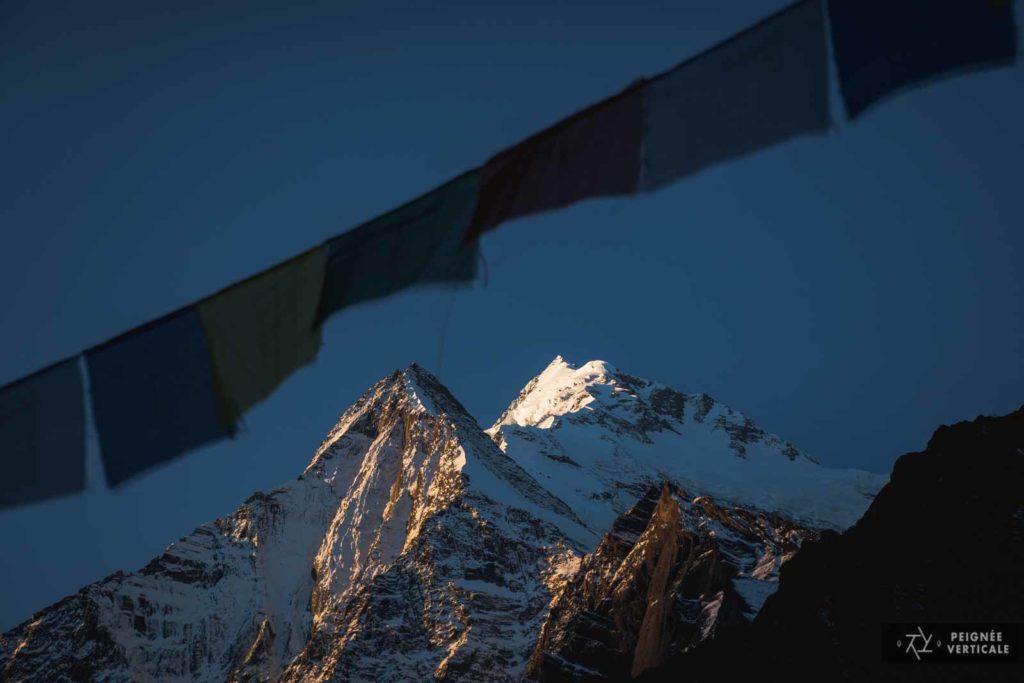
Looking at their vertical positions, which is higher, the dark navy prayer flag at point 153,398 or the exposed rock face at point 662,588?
the exposed rock face at point 662,588

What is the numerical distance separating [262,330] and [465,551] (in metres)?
104

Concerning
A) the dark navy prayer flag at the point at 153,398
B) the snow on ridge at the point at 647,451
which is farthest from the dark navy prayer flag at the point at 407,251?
the snow on ridge at the point at 647,451

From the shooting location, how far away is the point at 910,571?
125 feet

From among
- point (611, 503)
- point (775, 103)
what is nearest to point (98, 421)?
point (775, 103)

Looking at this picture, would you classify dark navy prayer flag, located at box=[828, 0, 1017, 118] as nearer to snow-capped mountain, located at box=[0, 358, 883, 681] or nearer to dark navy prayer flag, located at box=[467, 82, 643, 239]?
dark navy prayer flag, located at box=[467, 82, 643, 239]

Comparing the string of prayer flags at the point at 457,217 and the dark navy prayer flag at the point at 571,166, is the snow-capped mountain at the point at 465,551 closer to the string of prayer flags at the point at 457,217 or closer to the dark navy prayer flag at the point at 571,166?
the string of prayer flags at the point at 457,217

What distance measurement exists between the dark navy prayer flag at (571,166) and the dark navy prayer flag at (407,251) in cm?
19

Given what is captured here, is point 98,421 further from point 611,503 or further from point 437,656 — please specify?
point 611,503

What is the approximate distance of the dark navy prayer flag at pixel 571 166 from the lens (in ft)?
23.2

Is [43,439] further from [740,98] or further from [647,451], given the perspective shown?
[647,451]

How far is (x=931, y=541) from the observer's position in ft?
127

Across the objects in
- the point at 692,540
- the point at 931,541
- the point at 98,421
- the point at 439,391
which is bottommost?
the point at 98,421

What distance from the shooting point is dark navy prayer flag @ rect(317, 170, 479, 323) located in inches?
288

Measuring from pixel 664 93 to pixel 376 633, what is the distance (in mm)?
99081
